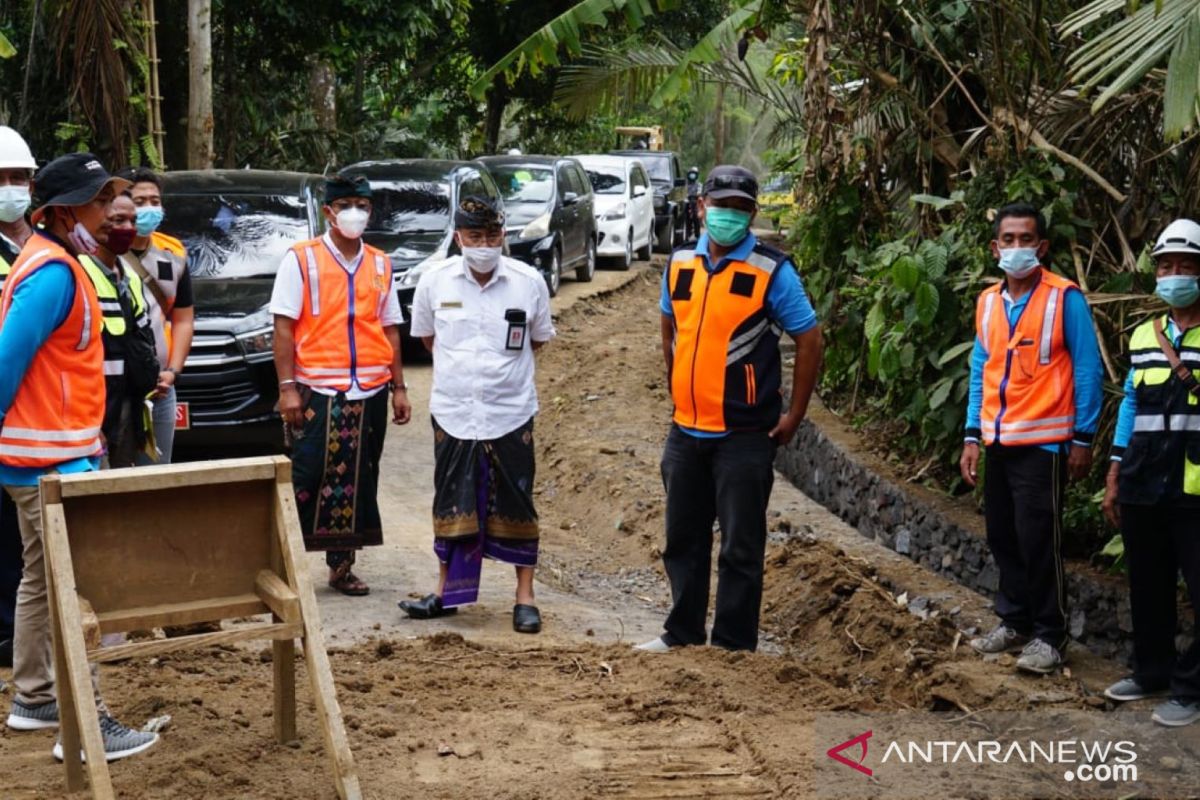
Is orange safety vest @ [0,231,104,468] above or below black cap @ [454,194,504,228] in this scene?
below

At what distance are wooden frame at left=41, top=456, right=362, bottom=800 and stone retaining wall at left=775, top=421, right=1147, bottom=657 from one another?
3.94 meters

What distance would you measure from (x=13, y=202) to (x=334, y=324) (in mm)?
1686

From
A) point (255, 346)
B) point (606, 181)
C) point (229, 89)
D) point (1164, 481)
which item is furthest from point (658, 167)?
A: point (1164, 481)

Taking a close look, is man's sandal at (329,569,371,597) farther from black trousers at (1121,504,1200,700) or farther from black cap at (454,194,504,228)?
black trousers at (1121,504,1200,700)

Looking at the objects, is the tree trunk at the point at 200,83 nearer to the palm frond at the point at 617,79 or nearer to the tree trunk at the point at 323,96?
the palm frond at the point at 617,79

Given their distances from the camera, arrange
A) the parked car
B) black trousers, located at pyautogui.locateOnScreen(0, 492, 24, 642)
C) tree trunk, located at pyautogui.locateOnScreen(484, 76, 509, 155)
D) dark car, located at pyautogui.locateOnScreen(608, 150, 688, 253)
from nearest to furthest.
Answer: black trousers, located at pyautogui.locateOnScreen(0, 492, 24, 642) < the parked car < dark car, located at pyautogui.locateOnScreen(608, 150, 688, 253) < tree trunk, located at pyautogui.locateOnScreen(484, 76, 509, 155)

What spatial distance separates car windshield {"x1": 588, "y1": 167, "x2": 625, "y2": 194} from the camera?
81.0 ft

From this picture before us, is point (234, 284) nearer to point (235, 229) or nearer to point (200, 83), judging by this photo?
point (235, 229)

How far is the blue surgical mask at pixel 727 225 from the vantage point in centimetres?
630

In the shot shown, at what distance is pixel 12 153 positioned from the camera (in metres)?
6.00

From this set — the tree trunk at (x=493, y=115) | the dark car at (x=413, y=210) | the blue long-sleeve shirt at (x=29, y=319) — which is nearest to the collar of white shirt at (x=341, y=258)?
the blue long-sleeve shirt at (x=29, y=319)

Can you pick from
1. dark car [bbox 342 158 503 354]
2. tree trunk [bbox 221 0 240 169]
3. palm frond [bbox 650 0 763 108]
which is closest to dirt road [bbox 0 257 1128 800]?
Result: palm frond [bbox 650 0 763 108]

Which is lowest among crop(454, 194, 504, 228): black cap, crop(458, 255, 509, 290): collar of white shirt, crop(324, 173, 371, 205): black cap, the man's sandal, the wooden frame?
the man's sandal

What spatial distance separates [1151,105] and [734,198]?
9.95ft
